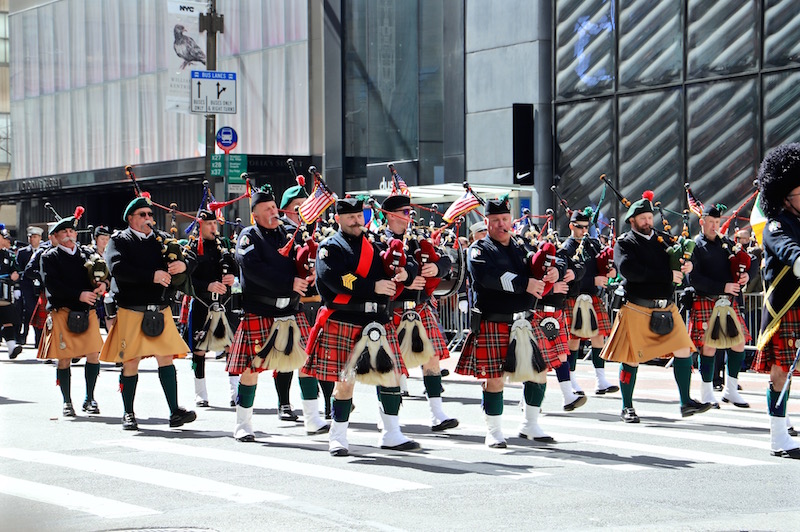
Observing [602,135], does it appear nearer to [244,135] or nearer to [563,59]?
[563,59]

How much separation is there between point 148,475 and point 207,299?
4680 millimetres

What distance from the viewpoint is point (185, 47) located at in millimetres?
22797

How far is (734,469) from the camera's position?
901 cm

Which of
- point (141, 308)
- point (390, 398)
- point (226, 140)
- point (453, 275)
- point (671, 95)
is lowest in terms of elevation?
point (390, 398)

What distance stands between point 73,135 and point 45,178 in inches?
64.3

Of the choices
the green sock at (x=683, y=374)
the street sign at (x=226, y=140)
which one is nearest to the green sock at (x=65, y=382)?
the green sock at (x=683, y=374)

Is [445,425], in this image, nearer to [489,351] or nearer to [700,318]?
[489,351]

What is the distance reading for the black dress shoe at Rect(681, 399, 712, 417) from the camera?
1177 cm

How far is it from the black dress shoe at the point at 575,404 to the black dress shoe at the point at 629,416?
2.83 feet

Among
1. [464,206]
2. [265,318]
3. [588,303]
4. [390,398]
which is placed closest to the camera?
[390,398]

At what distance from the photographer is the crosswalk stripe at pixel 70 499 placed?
25.3 ft

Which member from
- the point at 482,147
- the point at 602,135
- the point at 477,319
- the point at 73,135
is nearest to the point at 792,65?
the point at 602,135

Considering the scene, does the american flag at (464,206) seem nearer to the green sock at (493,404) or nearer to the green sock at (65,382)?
the green sock at (493,404)

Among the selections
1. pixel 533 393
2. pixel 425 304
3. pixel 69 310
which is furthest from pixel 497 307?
pixel 69 310
